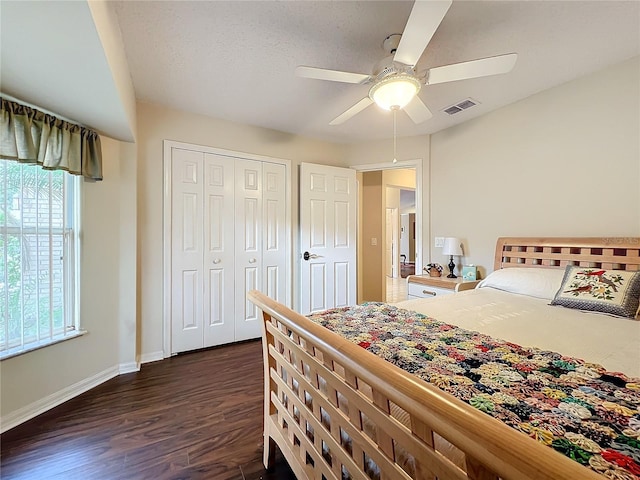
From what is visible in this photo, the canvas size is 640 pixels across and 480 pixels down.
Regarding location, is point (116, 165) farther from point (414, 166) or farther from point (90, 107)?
point (414, 166)

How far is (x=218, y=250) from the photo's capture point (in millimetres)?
3029

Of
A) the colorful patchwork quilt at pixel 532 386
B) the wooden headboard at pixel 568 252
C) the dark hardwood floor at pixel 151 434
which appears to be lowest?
the dark hardwood floor at pixel 151 434

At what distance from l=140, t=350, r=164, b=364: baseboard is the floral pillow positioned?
3.31 m

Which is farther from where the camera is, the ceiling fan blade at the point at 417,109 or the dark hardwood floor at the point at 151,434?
the ceiling fan blade at the point at 417,109

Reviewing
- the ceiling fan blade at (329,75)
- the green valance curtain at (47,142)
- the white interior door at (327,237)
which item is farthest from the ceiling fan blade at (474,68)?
the green valance curtain at (47,142)

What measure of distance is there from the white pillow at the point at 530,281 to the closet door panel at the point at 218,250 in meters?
2.56

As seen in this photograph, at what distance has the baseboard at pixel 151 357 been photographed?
2641 mm

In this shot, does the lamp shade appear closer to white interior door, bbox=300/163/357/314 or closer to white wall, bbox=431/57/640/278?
white wall, bbox=431/57/640/278

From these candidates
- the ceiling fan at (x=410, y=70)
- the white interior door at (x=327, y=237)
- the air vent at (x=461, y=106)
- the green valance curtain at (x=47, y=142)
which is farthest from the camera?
the white interior door at (x=327, y=237)

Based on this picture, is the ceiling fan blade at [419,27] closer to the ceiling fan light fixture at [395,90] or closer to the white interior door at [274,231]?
the ceiling fan light fixture at [395,90]

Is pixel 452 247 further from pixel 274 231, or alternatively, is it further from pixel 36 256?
pixel 36 256

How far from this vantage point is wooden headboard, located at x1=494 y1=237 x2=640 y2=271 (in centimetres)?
194

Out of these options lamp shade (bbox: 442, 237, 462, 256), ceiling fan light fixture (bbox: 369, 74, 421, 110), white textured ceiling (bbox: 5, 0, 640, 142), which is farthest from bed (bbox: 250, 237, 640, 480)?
white textured ceiling (bbox: 5, 0, 640, 142)

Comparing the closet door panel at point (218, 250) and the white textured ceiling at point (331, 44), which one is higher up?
the white textured ceiling at point (331, 44)
